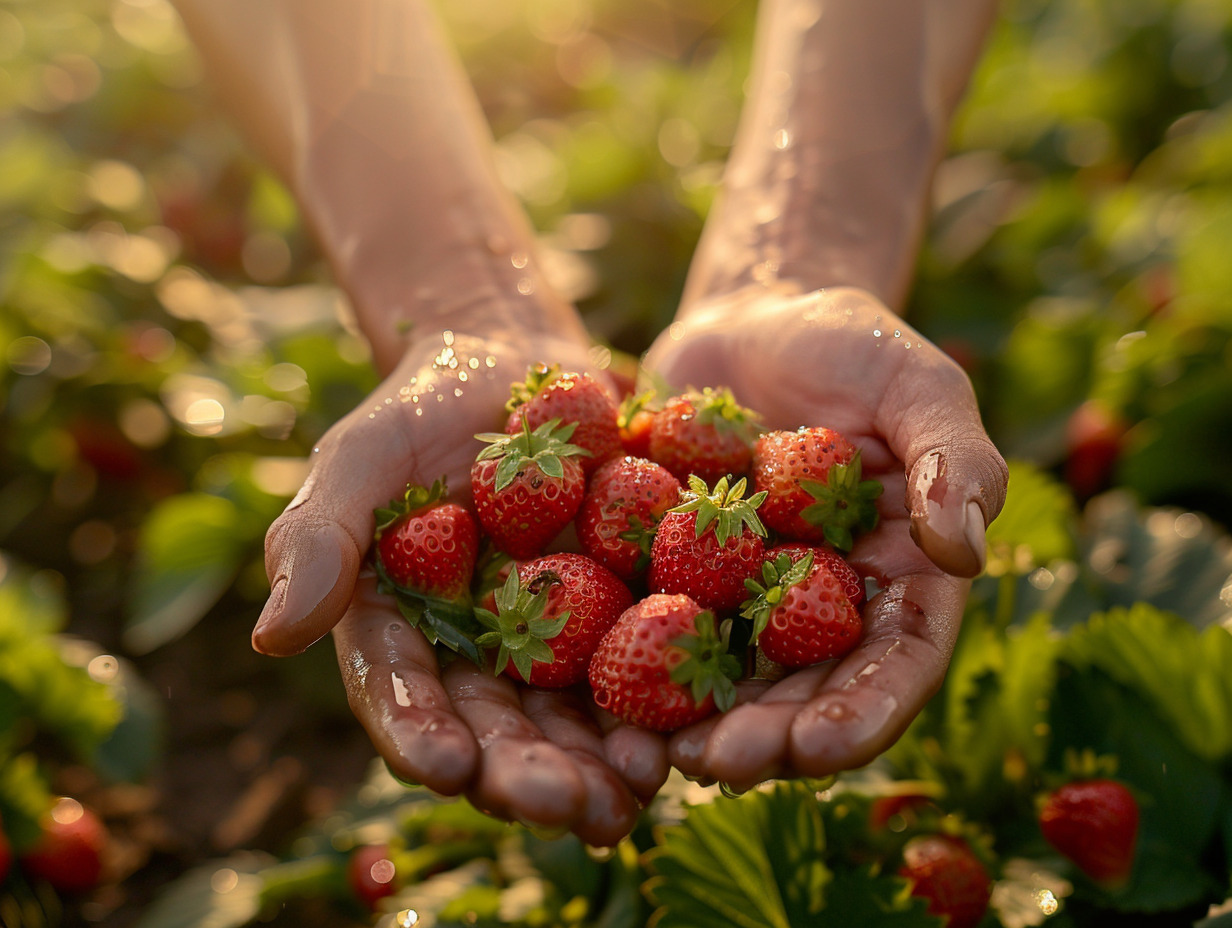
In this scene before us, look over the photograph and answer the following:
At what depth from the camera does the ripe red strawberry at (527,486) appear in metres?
1.22

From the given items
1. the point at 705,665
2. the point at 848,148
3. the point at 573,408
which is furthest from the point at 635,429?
the point at 848,148

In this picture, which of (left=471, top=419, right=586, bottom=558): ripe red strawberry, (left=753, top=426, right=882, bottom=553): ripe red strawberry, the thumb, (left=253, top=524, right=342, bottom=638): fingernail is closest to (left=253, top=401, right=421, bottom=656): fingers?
(left=253, top=524, right=342, bottom=638): fingernail

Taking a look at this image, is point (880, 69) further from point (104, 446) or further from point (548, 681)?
point (104, 446)

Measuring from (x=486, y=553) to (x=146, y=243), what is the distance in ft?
7.17

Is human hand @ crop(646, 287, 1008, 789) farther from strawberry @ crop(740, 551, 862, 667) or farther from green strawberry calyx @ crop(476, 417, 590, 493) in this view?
green strawberry calyx @ crop(476, 417, 590, 493)

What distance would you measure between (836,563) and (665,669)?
257mm

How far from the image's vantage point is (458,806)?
138cm

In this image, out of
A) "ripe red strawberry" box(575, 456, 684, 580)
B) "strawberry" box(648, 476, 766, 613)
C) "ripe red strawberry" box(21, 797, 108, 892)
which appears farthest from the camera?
"ripe red strawberry" box(21, 797, 108, 892)

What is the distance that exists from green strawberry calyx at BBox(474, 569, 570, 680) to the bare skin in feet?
0.14

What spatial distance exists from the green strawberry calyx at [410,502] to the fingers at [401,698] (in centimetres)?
7

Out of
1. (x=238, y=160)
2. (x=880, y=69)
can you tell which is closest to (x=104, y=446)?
(x=238, y=160)

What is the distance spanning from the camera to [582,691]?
1.18 meters

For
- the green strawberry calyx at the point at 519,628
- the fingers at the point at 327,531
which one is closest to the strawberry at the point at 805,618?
the green strawberry calyx at the point at 519,628

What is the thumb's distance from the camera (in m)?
0.93
